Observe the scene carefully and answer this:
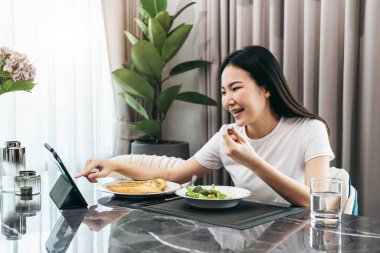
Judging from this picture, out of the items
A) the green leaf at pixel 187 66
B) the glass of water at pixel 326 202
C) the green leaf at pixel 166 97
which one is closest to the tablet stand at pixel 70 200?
the glass of water at pixel 326 202

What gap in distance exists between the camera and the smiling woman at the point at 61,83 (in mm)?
2877

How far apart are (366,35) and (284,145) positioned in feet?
3.01

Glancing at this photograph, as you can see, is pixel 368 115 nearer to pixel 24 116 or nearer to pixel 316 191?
pixel 316 191

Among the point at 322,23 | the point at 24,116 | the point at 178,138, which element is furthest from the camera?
the point at 178,138

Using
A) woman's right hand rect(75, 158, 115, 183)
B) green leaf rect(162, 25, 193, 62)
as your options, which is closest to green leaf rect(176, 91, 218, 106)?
green leaf rect(162, 25, 193, 62)

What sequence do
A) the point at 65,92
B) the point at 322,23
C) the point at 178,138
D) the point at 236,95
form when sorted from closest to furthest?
the point at 236,95
the point at 322,23
the point at 65,92
the point at 178,138

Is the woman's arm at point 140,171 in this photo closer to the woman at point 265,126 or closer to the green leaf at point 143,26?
the woman at point 265,126

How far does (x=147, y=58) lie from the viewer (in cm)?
310

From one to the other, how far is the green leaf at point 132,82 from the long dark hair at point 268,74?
1.40m

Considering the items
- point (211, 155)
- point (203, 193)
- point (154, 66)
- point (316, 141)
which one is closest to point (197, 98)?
point (154, 66)

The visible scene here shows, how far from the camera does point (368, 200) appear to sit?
7.66 ft

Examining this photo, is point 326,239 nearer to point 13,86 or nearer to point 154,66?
point 13,86

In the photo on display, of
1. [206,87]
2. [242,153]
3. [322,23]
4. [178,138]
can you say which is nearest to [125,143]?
[178,138]

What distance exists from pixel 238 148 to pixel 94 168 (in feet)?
1.95
